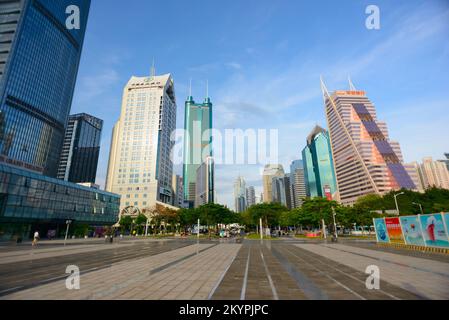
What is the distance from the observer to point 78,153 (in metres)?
189

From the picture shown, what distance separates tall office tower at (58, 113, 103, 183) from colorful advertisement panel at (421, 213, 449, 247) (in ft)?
704

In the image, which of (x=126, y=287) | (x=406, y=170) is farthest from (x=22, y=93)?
(x=406, y=170)

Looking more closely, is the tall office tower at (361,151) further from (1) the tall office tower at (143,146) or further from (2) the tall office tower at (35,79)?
(2) the tall office tower at (35,79)

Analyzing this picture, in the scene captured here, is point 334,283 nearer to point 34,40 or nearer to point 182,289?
point 182,289

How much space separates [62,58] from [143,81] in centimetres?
4206

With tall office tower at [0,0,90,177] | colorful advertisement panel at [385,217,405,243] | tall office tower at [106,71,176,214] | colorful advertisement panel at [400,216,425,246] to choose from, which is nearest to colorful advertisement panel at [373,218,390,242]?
colorful advertisement panel at [385,217,405,243]

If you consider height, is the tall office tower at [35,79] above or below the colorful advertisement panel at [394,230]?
above

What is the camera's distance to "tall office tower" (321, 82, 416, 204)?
447 ft

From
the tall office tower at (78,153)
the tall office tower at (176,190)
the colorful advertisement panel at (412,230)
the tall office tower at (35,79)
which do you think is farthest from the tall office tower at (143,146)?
the colorful advertisement panel at (412,230)

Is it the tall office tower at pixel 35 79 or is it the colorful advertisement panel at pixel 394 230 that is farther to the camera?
the tall office tower at pixel 35 79

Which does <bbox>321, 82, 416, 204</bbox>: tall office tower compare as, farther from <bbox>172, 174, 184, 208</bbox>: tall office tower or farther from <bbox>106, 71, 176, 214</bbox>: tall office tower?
<bbox>172, 174, 184, 208</bbox>: tall office tower

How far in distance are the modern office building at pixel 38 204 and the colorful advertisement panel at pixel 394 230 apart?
65.5 meters

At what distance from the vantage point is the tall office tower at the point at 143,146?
11831cm
